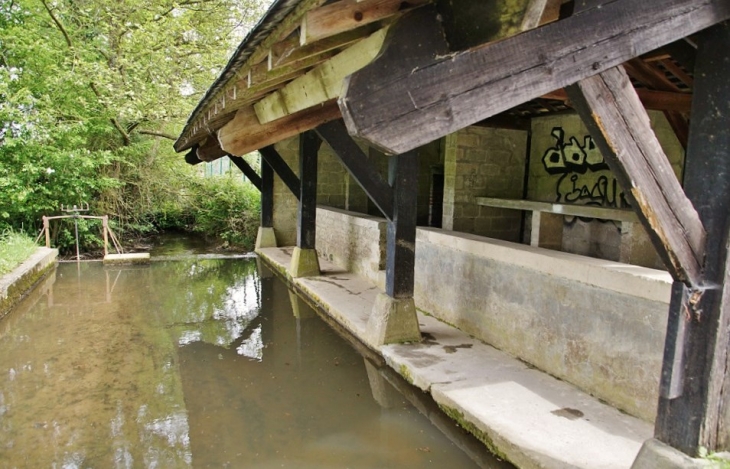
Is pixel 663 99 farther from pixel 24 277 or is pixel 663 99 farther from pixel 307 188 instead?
pixel 24 277

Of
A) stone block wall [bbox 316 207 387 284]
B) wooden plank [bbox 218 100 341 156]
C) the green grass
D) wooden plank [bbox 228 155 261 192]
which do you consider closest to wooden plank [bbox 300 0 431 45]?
wooden plank [bbox 218 100 341 156]

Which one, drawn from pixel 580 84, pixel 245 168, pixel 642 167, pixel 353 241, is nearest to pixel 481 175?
pixel 353 241

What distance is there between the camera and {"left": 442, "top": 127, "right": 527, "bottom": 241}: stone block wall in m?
6.48

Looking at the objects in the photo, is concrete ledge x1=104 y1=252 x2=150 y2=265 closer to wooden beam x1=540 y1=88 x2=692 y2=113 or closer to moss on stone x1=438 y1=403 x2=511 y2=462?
moss on stone x1=438 y1=403 x2=511 y2=462

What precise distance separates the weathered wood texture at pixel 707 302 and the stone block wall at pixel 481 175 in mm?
4239

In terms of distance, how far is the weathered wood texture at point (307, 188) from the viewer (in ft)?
26.1

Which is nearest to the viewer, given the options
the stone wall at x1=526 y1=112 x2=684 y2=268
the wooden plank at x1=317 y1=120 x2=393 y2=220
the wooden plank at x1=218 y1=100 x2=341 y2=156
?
the wooden plank at x1=218 y1=100 x2=341 y2=156

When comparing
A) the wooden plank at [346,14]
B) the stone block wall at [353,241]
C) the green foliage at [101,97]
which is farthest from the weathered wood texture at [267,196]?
the wooden plank at [346,14]

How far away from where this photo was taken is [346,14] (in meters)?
1.71

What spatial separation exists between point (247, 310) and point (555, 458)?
15.8ft

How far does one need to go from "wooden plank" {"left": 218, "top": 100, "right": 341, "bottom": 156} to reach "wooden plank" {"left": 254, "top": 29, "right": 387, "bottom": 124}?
0.14 metres

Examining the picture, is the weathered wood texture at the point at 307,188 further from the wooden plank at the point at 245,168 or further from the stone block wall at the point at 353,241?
the wooden plank at the point at 245,168

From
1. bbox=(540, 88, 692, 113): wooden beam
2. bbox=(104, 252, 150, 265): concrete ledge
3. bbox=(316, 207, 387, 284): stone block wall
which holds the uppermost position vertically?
bbox=(540, 88, 692, 113): wooden beam

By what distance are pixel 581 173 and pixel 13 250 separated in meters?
9.00
